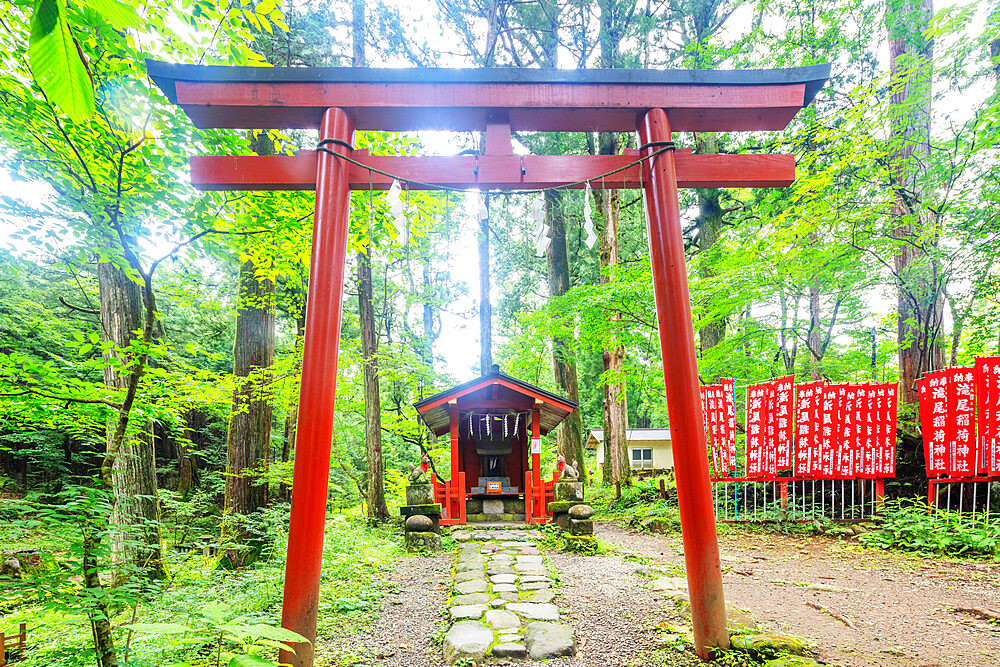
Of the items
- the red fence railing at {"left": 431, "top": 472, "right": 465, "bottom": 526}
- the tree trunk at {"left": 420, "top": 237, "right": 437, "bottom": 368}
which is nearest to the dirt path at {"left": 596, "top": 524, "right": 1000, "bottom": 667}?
the red fence railing at {"left": 431, "top": 472, "right": 465, "bottom": 526}

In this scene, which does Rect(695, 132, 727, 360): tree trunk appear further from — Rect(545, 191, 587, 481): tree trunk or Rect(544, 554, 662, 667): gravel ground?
Rect(544, 554, 662, 667): gravel ground

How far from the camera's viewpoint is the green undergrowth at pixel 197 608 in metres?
2.56

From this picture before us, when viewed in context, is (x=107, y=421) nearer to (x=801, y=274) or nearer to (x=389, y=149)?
(x=389, y=149)

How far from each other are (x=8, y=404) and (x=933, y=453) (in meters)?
10.6

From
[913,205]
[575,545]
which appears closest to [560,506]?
[575,545]

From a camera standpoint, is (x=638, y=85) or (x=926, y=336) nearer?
(x=638, y=85)

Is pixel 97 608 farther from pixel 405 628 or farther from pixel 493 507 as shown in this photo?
pixel 493 507

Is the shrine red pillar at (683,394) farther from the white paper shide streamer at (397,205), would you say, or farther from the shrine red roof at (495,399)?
the shrine red roof at (495,399)

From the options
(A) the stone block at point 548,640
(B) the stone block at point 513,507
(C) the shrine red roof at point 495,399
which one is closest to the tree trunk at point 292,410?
(C) the shrine red roof at point 495,399

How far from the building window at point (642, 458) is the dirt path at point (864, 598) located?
18.9 meters

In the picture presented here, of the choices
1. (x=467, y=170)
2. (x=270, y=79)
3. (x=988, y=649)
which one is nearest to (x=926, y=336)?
(x=988, y=649)

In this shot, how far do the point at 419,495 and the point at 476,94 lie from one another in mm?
6674

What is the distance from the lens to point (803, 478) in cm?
818

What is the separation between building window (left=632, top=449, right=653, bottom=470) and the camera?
26.2 m
